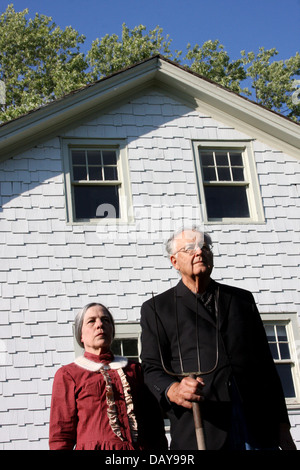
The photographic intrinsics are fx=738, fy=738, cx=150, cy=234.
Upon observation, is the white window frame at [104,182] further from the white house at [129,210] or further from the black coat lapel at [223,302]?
the black coat lapel at [223,302]

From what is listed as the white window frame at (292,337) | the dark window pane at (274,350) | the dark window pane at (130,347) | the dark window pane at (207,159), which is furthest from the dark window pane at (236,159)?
the dark window pane at (130,347)

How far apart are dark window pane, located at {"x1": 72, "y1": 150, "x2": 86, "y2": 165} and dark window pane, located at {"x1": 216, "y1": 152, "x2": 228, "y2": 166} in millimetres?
2130

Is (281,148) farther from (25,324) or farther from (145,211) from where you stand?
(25,324)

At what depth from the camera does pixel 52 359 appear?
9758 millimetres

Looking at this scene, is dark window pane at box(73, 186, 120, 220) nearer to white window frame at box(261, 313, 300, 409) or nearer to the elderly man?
white window frame at box(261, 313, 300, 409)

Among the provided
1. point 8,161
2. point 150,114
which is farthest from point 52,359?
point 150,114

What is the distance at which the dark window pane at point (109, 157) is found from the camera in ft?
37.0

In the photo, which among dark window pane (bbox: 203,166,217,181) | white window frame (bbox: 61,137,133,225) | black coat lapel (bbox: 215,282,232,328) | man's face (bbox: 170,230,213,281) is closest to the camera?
black coat lapel (bbox: 215,282,232,328)

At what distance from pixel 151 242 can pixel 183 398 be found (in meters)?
6.32

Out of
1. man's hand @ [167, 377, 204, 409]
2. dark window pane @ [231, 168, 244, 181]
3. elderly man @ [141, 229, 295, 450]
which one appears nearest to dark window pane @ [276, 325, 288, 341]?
dark window pane @ [231, 168, 244, 181]

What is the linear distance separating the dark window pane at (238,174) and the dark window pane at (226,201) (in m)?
0.16

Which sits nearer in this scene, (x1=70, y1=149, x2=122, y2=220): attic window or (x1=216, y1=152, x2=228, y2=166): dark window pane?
(x1=70, y1=149, x2=122, y2=220): attic window

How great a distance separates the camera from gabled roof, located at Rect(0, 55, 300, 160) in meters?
11.0

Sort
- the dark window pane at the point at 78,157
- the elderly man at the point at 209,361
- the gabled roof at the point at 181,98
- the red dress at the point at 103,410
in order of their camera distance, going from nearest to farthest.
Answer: the elderly man at the point at 209,361
the red dress at the point at 103,410
the gabled roof at the point at 181,98
the dark window pane at the point at 78,157
